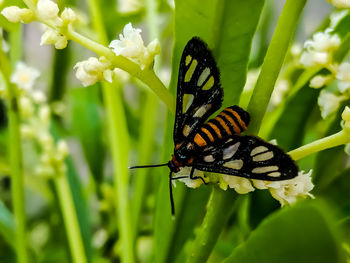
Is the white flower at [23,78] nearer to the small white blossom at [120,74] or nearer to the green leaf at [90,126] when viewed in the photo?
the small white blossom at [120,74]

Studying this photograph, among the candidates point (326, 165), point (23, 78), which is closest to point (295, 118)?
point (326, 165)

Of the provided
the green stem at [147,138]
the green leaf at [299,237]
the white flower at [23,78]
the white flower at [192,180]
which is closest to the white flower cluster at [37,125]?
the white flower at [23,78]

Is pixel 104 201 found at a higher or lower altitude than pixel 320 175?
lower

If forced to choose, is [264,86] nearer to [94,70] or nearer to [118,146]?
[94,70]

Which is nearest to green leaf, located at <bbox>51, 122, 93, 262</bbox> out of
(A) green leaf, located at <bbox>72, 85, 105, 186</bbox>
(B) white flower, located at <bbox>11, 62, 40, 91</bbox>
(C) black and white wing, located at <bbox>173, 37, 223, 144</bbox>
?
(A) green leaf, located at <bbox>72, 85, 105, 186</bbox>

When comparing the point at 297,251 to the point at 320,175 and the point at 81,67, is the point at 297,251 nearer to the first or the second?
the point at 81,67

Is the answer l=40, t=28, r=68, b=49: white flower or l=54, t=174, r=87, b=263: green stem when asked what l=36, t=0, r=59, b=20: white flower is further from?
l=54, t=174, r=87, b=263: green stem

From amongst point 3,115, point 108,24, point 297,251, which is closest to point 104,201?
point 108,24
